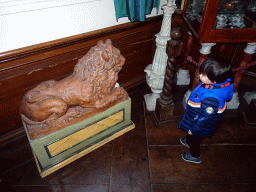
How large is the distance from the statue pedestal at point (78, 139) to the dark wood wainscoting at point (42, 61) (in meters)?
0.36

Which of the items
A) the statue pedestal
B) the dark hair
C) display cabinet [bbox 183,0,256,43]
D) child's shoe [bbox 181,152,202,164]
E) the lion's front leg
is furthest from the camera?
child's shoe [bbox 181,152,202,164]

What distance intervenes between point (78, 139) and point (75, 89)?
1.93 feet

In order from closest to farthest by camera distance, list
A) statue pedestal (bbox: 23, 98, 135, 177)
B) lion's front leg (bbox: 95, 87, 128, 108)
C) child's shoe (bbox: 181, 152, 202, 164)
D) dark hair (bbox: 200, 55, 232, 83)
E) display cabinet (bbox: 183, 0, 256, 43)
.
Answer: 1. dark hair (bbox: 200, 55, 232, 83)
2. display cabinet (bbox: 183, 0, 256, 43)
3. statue pedestal (bbox: 23, 98, 135, 177)
4. lion's front leg (bbox: 95, 87, 128, 108)
5. child's shoe (bbox: 181, 152, 202, 164)

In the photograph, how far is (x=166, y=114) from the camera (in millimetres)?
2271

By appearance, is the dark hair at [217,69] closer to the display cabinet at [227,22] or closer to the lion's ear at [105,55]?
the display cabinet at [227,22]

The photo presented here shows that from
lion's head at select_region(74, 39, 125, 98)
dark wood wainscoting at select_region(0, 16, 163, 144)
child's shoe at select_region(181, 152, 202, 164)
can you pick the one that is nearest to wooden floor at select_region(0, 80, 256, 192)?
child's shoe at select_region(181, 152, 202, 164)

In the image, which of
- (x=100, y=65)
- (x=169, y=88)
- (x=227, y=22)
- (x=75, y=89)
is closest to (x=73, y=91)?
(x=75, y=89)

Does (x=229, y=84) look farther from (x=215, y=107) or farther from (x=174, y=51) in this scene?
(x=174, y=51)

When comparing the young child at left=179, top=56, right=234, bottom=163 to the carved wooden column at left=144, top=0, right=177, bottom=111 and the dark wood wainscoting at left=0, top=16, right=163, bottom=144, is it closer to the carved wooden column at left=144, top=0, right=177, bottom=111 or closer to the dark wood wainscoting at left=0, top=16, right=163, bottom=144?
the carved wooden column at left=144, top=0, right=177, bottom=111

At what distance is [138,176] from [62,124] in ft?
3.03

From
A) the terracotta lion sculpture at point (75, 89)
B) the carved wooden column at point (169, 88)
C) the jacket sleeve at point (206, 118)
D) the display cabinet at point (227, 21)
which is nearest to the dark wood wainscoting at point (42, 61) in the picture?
the terracotta lion sculpture at point (75, 89)

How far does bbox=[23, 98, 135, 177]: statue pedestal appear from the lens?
1.71 m

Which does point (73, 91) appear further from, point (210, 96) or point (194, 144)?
point (194, 144)

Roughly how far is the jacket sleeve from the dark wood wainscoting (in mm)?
1344
